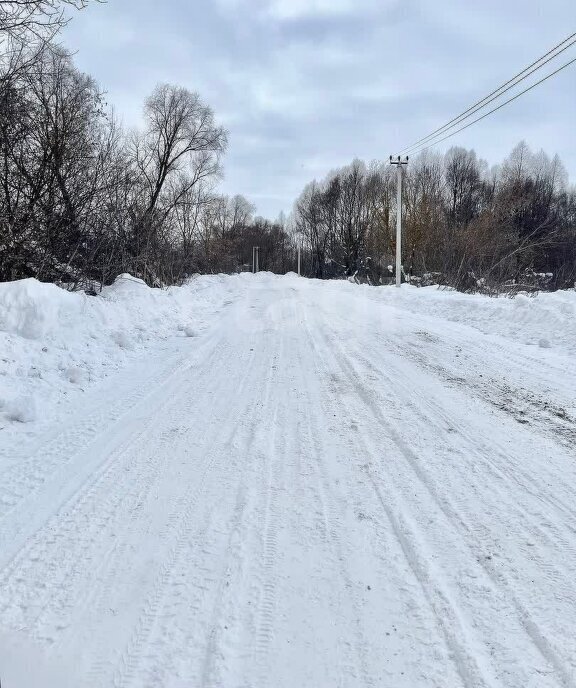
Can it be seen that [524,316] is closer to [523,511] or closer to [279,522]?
[523,511]

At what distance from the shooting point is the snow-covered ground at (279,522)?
183 cm

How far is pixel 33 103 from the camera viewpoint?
802 cm

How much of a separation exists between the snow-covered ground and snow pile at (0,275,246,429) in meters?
0.04

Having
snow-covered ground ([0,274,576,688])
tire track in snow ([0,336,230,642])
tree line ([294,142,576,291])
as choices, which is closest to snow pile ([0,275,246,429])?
snow-covered ground ([0,274,576,688])

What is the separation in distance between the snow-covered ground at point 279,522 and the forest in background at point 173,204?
3067 mm

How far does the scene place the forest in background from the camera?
7.73 m

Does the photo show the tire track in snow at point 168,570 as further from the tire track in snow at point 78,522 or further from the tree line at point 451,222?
the tree line at point 451,222

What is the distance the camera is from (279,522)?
106 inches

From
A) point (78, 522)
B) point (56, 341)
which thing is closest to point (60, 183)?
point (56, 341)

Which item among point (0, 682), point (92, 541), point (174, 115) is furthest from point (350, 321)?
point (174, 115)

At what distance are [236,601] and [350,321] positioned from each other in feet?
28.4

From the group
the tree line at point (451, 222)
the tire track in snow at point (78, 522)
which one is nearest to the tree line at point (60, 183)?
the tire track in snow at point (78, 522)

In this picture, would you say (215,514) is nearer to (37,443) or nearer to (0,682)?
(0,682)

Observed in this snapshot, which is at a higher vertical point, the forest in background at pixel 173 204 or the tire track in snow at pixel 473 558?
the forest in background at pixel 173 204
